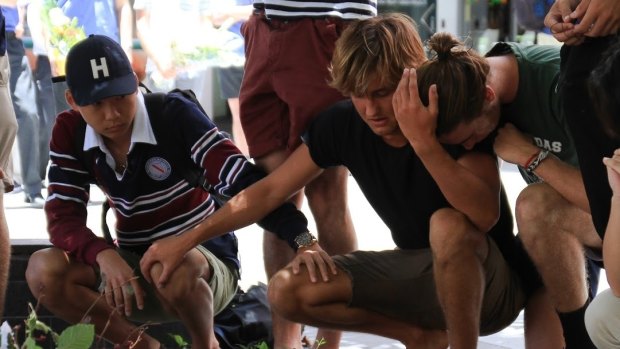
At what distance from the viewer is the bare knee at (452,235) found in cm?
385

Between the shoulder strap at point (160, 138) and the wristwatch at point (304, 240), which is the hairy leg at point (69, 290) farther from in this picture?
the wristwatch at point (304, 240)

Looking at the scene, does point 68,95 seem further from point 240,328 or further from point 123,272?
point 240,328

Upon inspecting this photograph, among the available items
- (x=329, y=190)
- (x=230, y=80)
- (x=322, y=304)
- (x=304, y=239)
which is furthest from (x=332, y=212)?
(x=230, y=80)

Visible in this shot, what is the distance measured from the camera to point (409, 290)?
415 cm

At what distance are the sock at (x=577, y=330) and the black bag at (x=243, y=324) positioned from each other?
1.26 m

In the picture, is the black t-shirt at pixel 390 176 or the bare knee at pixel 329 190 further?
the bare knee at pixel 329 190

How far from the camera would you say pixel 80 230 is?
4406 mm

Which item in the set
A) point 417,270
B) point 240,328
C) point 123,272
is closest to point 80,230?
point 123,272

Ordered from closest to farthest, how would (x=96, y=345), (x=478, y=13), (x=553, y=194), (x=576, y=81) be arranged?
(x=576, y=81) < (x=553, y=194) < (x=96, y=345) < (x=478, y=13)

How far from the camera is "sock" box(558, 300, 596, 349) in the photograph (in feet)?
12.7

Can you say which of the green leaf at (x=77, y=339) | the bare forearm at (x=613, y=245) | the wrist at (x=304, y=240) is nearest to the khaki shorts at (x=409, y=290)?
the wrist at (x=304, y=240)

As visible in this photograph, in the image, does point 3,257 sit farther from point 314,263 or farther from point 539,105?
point 539,105

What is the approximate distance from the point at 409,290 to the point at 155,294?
0.88m

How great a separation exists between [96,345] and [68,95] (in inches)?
34.4
